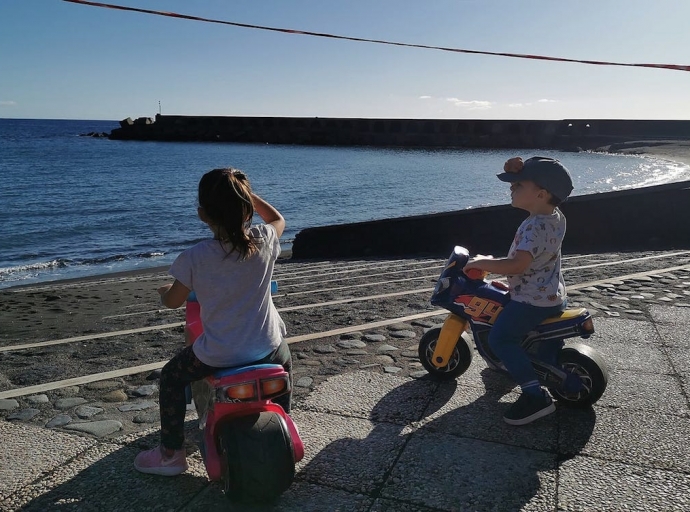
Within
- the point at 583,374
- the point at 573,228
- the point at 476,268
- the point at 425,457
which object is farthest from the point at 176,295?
the point at 573,228

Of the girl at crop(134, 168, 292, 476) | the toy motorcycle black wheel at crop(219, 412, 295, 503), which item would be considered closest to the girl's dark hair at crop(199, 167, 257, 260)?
the girl at crop(134, 168, 292, 476)

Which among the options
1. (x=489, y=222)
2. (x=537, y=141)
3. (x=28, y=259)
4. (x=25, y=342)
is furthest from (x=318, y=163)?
(x=25, y=342)

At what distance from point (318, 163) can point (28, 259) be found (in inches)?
1750

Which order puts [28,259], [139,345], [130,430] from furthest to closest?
[28,259] → [139,345] → [130,430]

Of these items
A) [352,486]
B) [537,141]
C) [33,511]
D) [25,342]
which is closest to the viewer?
[33,511]

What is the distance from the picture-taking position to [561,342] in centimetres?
374

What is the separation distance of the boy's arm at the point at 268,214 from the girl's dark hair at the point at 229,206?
36cm

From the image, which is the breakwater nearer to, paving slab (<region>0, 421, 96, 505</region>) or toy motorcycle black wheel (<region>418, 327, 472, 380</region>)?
toy motorcycle black wheel (<region>418, 327, 472, 380</region>)

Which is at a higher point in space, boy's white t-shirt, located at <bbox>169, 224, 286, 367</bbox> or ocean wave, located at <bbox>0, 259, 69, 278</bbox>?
boy's white t-shirt, located at <bbox>169, 224, 286, 367</bbox>

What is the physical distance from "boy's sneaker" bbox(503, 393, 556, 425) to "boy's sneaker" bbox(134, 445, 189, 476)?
172 cm

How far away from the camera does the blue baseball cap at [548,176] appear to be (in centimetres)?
343

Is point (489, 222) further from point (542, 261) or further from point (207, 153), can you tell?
point (207, 153)

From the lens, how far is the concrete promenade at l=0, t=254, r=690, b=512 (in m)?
2.74

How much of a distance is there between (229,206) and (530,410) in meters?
1.97
